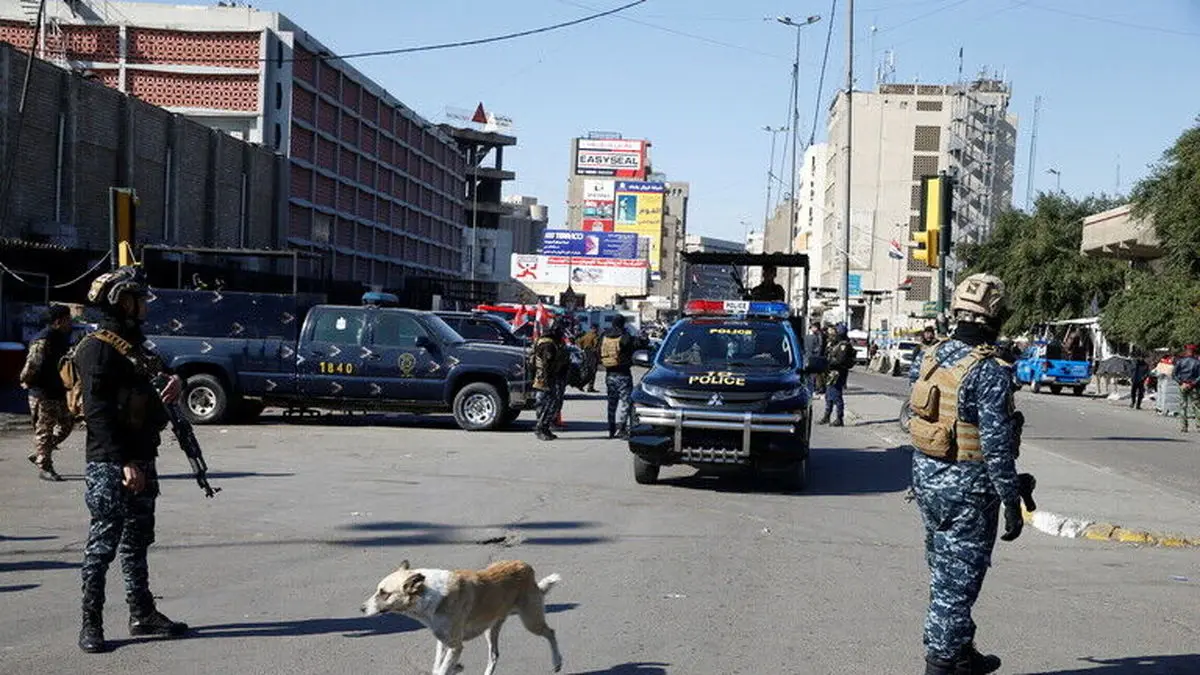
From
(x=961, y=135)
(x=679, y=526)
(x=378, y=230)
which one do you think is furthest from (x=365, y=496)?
(x=961, y=135)

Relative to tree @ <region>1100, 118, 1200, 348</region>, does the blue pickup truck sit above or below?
below

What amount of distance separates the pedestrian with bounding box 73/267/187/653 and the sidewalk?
8.31 metres

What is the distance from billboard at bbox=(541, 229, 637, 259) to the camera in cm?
8362

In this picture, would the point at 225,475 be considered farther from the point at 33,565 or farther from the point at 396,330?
the point at 396,330

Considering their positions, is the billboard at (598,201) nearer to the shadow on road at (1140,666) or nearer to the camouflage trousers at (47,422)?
the camouflage trousers at (47,422)

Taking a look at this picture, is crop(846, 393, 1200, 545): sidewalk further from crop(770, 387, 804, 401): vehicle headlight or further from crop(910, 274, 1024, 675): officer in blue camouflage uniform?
crop(910, 274, 1024, 675): officer in blue camouflage uniform

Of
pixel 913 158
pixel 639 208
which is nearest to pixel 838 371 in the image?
pixel 913 158

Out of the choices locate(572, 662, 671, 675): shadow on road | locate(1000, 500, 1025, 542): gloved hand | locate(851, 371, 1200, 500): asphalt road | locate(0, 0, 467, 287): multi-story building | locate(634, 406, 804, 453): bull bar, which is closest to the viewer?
locate(1000, 500, 1025, 542): gloved hand

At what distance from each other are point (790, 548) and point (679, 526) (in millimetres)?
1238

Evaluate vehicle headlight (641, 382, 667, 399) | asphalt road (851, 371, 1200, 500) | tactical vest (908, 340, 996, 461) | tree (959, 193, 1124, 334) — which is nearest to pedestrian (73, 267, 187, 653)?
tactical vest (908, 340, 996, 461)

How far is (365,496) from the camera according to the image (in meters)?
12.3

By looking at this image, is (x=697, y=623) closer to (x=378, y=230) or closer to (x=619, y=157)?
(x=378, y=230)

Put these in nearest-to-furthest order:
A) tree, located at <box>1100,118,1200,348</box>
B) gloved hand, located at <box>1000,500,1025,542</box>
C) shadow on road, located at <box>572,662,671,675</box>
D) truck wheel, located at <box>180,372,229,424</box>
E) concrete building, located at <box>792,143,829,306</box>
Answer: gloved hand, located at <box>1000,500,1025,542</box>, shadow on road, located at <box>572,662,671,675</box>, truck wheel, located at <box>180,372,229,424</box>, tree, located at <box>1100,118,1200,348</box>, concrete building, located at <box>792,143,829,306</box>

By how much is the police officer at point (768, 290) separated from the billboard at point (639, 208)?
93.2 metres
